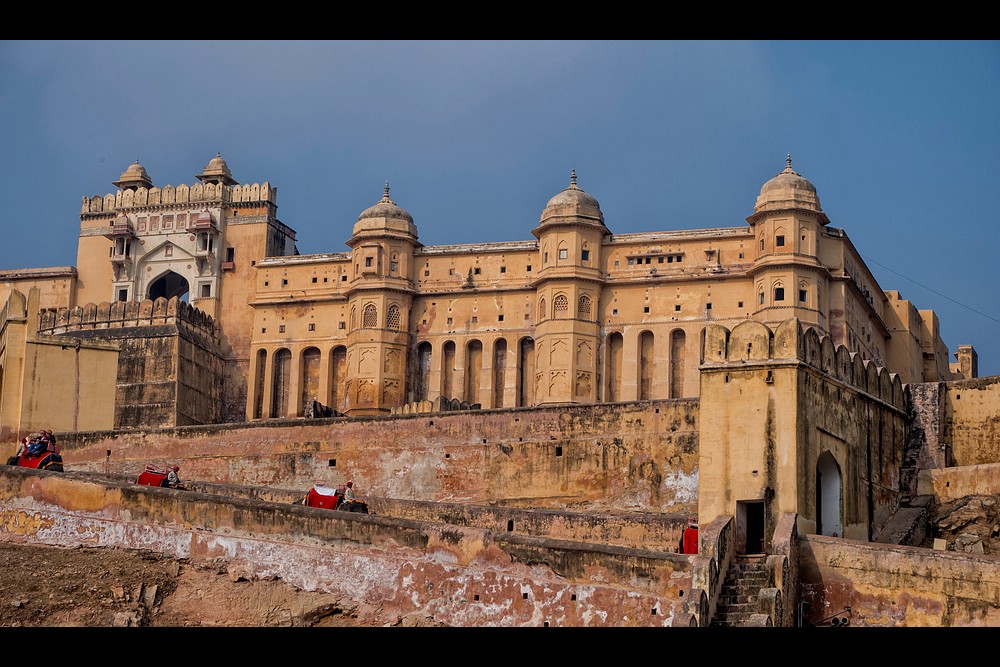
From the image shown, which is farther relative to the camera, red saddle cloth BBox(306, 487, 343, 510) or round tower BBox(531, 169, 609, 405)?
round tower BBox(531, 169, 609, 405)

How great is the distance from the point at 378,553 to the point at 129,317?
3202cm

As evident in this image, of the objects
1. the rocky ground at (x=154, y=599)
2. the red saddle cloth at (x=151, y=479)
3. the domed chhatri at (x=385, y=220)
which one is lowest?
the rocky ground at (x=154, y=599)

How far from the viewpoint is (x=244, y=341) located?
5591cm

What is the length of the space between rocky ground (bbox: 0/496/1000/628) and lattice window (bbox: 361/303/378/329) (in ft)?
91.0

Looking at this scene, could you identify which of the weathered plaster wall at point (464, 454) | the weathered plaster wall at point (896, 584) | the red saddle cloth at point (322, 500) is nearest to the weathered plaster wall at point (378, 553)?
the red saddle cloth at point (322, 500)

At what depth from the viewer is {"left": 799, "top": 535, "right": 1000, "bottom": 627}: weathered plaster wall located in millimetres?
20953

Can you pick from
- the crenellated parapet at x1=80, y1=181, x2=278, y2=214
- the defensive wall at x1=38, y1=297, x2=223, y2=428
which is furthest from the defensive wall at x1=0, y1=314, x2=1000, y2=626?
the crenellated parapet at x1=80, y1=181, x2=278, y2=214

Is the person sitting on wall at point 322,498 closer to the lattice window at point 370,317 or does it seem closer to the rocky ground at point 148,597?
the rocky ground at point 148,597

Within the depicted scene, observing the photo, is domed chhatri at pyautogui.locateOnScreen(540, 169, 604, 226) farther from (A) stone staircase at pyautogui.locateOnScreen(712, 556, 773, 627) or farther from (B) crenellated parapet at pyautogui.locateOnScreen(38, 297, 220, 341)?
(A) stone staircase at pyautogui.locateOnScreen(712, 556, 773, 627)

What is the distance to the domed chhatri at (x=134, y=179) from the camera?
60.6m

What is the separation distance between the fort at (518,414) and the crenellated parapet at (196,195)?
0.13 metres

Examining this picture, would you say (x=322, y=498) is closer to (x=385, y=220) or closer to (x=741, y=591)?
(x=741, y=591)

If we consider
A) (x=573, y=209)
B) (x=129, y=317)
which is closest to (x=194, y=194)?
(x=129, y=317)

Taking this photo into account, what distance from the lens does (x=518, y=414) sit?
33250mm
